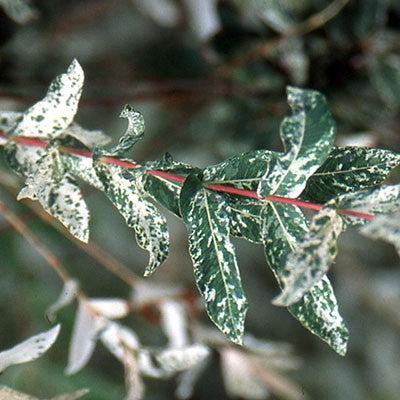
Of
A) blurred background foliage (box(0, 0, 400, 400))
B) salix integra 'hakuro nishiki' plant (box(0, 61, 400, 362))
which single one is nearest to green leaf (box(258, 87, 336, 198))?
salix integra 'hakuro nishiki' plant (box(0, 61, 400, 362))

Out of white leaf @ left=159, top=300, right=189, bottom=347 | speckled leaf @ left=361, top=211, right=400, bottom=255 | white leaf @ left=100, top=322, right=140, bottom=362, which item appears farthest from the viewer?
white leaf @ left=159, top=300, right=189, bottom=347

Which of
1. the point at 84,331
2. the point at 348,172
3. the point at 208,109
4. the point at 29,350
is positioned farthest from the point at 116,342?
the point at 208,109

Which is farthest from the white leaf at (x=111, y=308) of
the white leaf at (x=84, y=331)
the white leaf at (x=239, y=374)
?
the white leaf at (x=239, y=374)

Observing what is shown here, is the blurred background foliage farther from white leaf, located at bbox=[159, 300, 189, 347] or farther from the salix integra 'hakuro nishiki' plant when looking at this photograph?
the salix integra 'hakuro nishiki' plant

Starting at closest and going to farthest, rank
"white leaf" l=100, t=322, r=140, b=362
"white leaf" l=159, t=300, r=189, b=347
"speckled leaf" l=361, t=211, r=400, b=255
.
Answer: "speckled leaf" l=361, t=211, r=400, b=255 → "white leaf" l=100, t=322, r=140, b=362 → "white leaf" l=159, t=300, r=189, b=347

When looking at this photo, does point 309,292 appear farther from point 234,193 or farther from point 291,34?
point 291,34

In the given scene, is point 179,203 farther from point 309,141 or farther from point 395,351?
point 395,351
